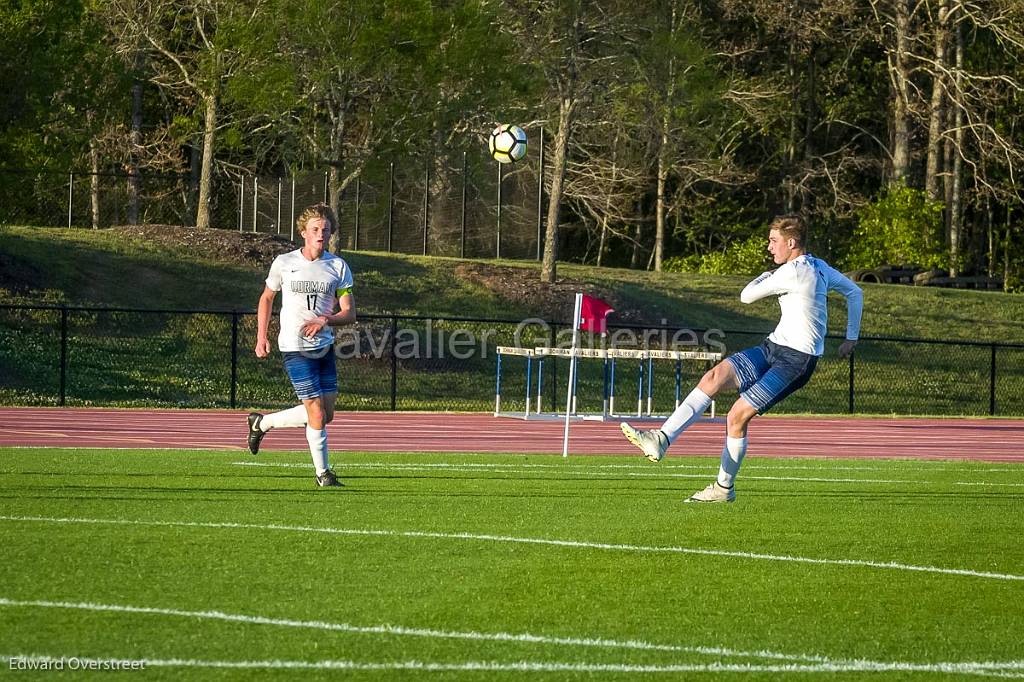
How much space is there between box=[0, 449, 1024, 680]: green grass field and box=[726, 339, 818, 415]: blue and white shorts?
2.69 feet

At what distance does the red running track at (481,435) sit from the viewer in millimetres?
18016

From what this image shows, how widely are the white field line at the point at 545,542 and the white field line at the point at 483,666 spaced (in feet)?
7.71

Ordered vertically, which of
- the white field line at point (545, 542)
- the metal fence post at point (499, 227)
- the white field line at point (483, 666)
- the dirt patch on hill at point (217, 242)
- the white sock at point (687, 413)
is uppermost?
the metal fence post at point (499, 227)

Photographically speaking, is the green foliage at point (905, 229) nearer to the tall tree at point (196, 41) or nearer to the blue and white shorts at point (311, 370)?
the tall tree at point (196, 41)

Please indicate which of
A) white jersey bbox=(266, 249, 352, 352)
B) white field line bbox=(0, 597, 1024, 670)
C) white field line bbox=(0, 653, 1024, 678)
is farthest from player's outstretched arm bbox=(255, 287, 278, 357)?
white field line bbox=(0, 653, 1024, 678)

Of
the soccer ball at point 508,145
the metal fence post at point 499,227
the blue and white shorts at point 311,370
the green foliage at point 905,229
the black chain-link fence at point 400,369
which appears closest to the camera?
the blue and white shorts at point 311,370

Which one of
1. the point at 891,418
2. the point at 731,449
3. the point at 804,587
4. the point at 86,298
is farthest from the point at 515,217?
the point at 804,587

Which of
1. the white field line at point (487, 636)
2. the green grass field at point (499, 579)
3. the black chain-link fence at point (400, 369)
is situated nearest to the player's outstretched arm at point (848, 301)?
the green grass field at point (499, 579)

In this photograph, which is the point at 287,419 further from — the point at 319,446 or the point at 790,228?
the point at 790,228

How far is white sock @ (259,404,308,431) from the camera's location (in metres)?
12.3

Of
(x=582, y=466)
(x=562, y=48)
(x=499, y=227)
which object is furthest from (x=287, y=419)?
(x=499, y=227)

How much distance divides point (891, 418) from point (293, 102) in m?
14.9

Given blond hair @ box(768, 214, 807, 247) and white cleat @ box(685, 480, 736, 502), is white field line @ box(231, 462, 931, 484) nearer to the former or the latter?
white cleat @ box(685, 480, 736, 502)

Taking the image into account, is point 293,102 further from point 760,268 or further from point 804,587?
point 804,587
